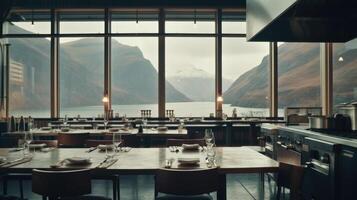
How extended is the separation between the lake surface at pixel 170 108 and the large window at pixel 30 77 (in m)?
0.12

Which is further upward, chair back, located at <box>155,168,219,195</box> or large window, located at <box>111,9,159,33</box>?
large window, located at <box>111,9,159,33</box>

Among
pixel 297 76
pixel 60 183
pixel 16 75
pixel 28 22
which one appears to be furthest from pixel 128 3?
pixel 60 183

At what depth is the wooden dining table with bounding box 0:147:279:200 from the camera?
9.21ft

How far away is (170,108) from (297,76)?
344 cm

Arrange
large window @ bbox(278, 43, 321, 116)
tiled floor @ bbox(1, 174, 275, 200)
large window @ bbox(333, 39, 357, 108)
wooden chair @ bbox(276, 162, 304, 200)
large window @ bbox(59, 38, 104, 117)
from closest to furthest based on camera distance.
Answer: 1. wooden chair @ bbox(276, 162, 304, 200)
2. tiled floor @ bbox(1, 174, 275, 200)
3. large window @ bbox(333, 39, 357, 108)
4. large window @ bbox(278, 43, 321, 116)
5. large window @ bbox(59, 38, 104, 117)

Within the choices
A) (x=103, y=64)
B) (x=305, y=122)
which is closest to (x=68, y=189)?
(x=305, y=122)

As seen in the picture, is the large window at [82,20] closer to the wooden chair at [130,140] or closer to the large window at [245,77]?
the large window at [245,77]

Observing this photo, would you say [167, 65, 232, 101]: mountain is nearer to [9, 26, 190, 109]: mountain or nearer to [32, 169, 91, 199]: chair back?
[9, 26, 190, 109]: mountain

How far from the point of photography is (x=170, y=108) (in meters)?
10.4

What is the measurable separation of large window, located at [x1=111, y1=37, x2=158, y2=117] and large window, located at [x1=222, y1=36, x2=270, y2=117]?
190 centimetres

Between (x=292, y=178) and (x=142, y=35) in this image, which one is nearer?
(x=292, y=178)

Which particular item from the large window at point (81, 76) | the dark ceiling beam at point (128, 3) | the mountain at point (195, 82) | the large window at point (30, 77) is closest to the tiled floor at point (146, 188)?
the mountain at point (195, 82)

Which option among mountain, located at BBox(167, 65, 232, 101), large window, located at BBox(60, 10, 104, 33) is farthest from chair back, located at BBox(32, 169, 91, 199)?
large window, located at BBox(60, 10, 104, 33)

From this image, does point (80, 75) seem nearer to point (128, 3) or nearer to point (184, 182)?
point (128, 3)
